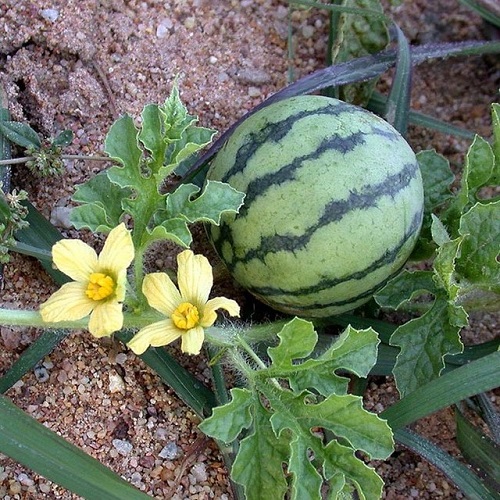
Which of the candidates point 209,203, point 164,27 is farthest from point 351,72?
point 209,203

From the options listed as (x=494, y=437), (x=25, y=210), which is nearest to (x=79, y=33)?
(x=25, y=210)

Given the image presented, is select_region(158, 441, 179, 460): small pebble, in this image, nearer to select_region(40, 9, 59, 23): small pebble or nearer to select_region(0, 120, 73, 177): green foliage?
select_region(0, 120, 73, 177): green foliage

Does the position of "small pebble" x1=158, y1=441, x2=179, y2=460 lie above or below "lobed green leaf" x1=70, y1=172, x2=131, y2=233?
below

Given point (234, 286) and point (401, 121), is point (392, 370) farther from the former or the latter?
point (401, 121)

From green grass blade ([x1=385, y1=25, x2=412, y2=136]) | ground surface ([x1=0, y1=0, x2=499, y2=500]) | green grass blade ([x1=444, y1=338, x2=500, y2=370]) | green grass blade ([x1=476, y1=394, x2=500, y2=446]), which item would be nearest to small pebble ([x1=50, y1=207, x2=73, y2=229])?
ground surface ([x1=0, y1=0, x2=499, y2=500])

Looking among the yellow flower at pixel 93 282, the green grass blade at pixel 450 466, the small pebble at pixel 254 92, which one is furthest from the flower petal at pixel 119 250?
the small pebble at pixel 254 92

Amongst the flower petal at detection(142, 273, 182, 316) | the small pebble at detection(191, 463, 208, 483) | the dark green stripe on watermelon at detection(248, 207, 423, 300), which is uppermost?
the flower petal at detection(142, 273, 182, 316)
